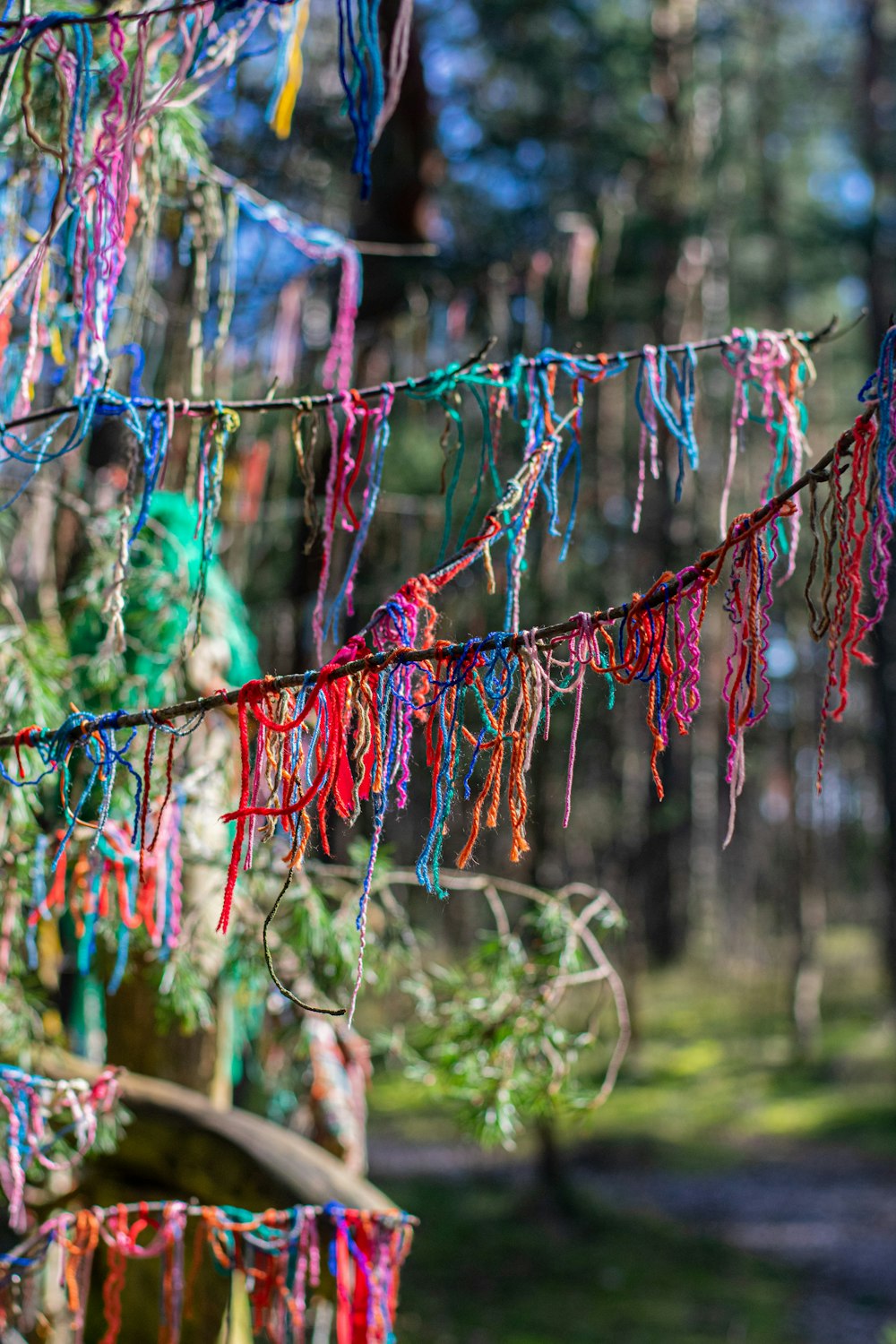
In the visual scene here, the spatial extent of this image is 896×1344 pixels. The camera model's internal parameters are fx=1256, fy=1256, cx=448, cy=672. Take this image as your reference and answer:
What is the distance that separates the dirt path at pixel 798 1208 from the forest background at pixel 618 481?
0.38 ft

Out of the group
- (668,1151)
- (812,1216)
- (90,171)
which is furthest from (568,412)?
(668,1151)

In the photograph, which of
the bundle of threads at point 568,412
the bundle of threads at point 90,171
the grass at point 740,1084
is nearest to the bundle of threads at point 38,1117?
the bundle of threads at point 568,412

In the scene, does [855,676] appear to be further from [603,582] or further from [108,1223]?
[108,1223]

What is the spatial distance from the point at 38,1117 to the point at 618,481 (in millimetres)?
11548

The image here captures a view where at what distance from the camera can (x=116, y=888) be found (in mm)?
3477

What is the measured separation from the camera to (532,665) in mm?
1926

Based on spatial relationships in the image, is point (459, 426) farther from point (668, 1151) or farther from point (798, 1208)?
point (668, 1151)

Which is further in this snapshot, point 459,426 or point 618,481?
point 618,481

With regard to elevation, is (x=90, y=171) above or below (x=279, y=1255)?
above

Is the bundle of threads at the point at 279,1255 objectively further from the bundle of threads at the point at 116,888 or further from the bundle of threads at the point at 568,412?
the bundle of threads at the point at 568,412

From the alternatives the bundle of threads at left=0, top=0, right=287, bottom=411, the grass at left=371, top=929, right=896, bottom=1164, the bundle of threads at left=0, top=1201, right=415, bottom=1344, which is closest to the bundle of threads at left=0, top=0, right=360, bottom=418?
the bundle of threads at left=0, top=0, right=287, bottom=411

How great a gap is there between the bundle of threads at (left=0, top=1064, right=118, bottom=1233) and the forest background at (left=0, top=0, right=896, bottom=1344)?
100 centimetres

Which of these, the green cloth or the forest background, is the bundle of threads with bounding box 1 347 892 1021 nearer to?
the forest background

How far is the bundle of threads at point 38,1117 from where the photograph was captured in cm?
293
